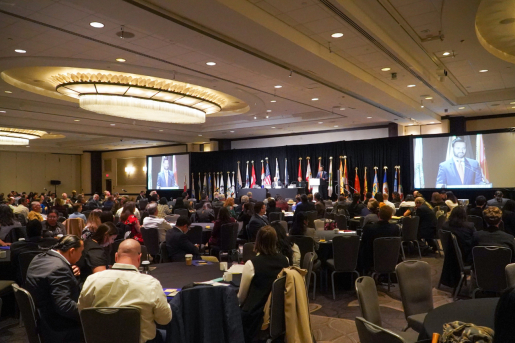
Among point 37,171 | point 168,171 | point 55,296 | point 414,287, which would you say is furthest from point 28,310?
point 37,171

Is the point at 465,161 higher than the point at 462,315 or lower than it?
higher

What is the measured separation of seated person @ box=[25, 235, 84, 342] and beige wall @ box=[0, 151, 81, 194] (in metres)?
23.7

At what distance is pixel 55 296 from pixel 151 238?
4228 millimetres

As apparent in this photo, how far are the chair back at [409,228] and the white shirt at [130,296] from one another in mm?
6287

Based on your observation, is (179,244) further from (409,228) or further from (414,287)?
(409,228)

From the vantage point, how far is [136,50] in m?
6.84

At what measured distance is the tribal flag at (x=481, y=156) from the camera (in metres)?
13.9

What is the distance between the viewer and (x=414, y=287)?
11.7 ft

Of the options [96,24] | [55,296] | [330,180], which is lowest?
[55,296]

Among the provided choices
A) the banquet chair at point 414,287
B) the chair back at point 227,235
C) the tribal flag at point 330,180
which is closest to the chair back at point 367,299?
the banquet chair at point 414,287

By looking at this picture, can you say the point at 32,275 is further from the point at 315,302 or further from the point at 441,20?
the point at 441,20

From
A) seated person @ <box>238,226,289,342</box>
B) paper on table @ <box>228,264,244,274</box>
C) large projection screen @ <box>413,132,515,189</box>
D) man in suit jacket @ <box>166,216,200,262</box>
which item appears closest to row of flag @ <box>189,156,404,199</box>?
large projection screen @ <box>413,132,515,189</box>

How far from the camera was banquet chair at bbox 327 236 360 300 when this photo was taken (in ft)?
18.7

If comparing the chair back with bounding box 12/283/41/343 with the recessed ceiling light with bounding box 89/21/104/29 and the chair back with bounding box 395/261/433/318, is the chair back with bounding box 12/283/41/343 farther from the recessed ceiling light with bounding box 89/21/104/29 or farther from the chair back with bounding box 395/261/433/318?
the recessed ceiling light with bounding box 89/21/104/29
